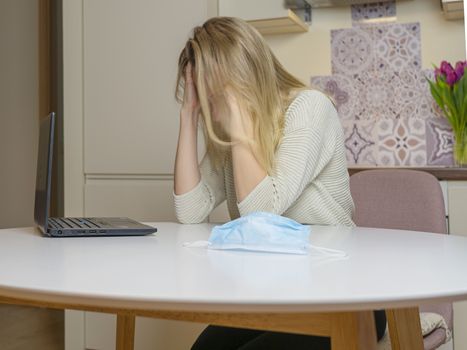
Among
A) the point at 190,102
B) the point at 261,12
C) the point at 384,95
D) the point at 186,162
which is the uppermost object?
the point at 261,12

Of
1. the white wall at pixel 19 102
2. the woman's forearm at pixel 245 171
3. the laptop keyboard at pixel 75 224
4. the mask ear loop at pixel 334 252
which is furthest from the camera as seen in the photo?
the white wall at pixel 19 102

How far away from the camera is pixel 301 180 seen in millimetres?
1325

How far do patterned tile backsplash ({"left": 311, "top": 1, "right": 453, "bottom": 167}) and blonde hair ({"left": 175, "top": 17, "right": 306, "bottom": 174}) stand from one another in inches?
46.5

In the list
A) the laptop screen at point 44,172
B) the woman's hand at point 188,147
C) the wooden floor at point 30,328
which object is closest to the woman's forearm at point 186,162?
the woman's hand at point 188,147

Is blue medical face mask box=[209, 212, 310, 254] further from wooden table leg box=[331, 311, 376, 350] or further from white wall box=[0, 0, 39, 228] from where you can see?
white wall box=[0, 0, 39, 228]

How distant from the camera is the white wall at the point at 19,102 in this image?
4.25 m

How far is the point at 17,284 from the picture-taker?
2.23ft

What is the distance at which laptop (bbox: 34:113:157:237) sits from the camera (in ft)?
3.85

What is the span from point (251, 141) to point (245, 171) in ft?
0.23

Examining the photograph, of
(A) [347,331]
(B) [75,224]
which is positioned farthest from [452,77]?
(A) [347,331]

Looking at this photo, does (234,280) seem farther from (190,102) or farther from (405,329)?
(190,102)

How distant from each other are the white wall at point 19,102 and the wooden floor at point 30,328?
2.55ft

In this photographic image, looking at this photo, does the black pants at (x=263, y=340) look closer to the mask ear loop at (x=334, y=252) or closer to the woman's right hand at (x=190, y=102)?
the mask ear loop at (x=334, y=252)

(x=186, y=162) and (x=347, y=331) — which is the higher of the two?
(x=186, y=162)
